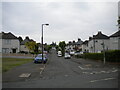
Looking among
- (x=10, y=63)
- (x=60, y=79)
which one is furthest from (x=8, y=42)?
(x=60, y=79)

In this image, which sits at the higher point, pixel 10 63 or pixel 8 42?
pixel 8 42

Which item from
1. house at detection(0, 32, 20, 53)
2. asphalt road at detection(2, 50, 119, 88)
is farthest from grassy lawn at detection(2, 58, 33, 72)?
house at detection(0, 32, 20, 53)

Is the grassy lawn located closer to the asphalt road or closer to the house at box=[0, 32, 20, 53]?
the asphalt road

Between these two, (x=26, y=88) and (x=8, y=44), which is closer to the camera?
(x=26, y=88)

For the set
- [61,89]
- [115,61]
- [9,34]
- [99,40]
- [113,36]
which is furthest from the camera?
[9,34]

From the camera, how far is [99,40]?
68375 millimetres

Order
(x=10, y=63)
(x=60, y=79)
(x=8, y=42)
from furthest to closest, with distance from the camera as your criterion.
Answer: (x=8, y=42) → (x=10, y=63) → (x=60, y=79)

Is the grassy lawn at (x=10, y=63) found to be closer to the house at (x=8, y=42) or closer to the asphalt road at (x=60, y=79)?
the asphalt road at (x=60, y=79)

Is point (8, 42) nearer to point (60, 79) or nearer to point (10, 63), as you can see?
point (10, 63)

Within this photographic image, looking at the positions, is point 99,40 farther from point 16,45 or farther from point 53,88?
point 53,88

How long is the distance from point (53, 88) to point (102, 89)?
2359 millimetres

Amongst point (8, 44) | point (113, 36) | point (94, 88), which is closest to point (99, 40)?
point (113, 36)

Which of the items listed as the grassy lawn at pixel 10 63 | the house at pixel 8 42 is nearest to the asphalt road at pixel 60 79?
the grassy lawn at pixel 10 63

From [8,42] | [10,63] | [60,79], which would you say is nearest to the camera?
[60,79]
